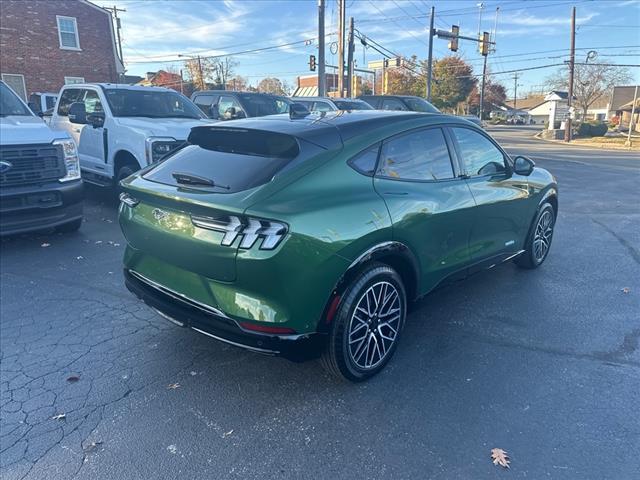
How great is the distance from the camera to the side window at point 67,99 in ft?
28.1

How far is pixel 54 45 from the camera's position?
79.5 feet

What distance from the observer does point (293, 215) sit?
8.31ft

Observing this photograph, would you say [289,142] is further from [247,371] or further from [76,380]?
[76,380]

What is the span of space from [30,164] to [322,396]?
4737 mm

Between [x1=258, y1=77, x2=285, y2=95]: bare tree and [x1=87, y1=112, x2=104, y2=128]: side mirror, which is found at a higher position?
[x1=258, y1=77, x2=285, y2=95]: bare tree

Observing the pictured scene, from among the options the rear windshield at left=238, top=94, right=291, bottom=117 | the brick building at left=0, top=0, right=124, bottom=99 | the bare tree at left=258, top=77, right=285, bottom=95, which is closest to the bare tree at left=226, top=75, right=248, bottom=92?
the bare tree at left=258, top=77, right=285, bottom=95

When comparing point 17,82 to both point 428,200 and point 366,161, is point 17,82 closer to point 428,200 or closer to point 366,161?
point 366,161

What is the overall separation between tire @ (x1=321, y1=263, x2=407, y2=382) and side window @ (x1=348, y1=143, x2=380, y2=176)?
64cm

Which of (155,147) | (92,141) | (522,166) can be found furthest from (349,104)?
(522,166)

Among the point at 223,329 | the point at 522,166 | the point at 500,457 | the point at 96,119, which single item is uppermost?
the point at 96,119

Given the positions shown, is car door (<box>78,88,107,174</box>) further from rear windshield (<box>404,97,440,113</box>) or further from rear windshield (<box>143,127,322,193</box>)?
rear windshield (<box>404,97,440,113</box>)

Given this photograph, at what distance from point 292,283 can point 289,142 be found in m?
0.93

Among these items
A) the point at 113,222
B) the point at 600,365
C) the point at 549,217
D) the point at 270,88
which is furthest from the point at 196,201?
the point at 270,88

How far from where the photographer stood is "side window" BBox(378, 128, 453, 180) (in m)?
3.21
